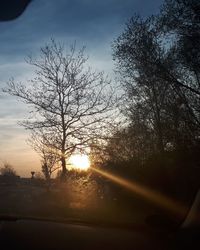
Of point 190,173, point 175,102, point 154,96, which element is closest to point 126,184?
point 190,173

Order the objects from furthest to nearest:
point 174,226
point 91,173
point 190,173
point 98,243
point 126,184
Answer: point 91,173 < point 126,184 < point 190,173 < point 174,226 < point 98,243

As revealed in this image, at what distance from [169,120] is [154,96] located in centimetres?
269

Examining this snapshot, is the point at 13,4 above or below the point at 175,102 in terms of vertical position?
below

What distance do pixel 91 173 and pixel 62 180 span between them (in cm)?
233

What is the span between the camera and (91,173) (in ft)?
85.8

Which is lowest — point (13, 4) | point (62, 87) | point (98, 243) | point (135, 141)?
point (98, 243)

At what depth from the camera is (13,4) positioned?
2635mm

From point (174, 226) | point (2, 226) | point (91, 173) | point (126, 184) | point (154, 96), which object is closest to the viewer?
point (174, 226)

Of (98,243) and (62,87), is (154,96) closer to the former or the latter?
(62,87)

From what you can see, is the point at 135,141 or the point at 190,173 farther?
the point at 135,141

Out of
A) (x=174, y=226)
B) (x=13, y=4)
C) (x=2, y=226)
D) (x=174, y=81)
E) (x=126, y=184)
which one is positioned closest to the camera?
(x=13, y=4)

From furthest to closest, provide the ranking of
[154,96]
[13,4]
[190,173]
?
[154,96] → [190,173] → [13,4]

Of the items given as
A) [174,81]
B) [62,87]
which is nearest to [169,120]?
[174,81]

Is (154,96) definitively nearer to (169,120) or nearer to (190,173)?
(169,120)
